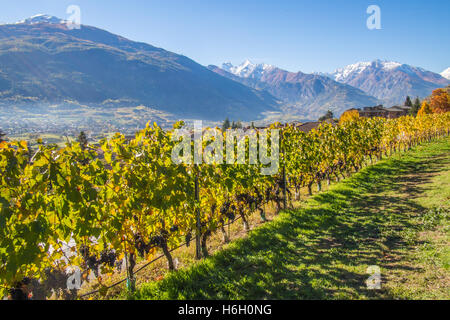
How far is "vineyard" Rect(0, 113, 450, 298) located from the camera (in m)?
3.47

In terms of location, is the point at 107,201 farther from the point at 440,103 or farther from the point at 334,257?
the point at 440,103

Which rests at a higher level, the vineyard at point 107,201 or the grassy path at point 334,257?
the vineyard at point 107,201

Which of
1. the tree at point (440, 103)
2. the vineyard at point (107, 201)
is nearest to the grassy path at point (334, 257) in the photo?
the vineyard at point (107, 201)

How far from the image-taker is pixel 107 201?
442cm

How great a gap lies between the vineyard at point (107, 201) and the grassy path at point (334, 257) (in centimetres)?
87

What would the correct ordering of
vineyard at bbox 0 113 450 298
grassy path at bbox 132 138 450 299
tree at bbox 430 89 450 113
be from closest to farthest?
vineyard at bbox 0 113 450 298 → grassy path at bbox 132 138 450 299 → tree at bbox 430 89 450 113

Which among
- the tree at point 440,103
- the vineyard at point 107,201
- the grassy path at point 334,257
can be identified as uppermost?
the tree at point 440,103

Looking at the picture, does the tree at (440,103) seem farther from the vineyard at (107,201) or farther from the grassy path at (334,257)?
the vineyard at (107,201)

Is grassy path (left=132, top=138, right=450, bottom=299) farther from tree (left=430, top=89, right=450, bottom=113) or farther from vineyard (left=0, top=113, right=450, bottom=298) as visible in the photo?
tree (left=430, top=89, right=450, bottom=113)

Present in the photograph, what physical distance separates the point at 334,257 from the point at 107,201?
178 inches

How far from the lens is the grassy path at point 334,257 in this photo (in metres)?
4.41

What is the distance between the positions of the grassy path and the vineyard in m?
0.87

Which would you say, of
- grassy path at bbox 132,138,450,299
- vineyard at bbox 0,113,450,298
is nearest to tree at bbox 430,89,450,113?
grassy path at bbox 132,138,450,299
